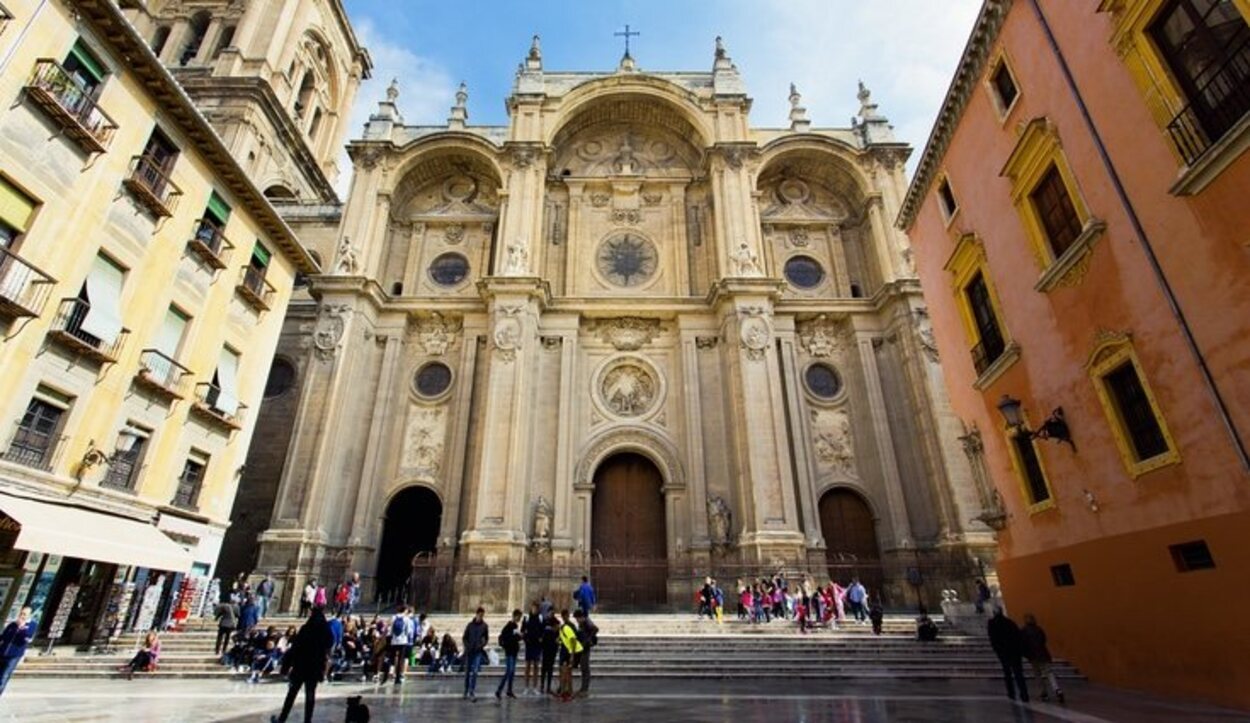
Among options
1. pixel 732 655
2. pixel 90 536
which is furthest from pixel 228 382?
pixel 732 655

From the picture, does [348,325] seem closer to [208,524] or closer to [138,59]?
[208,524]

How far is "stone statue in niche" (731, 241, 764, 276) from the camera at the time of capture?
22.1 metres

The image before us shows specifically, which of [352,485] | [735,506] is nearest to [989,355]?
[735,506]

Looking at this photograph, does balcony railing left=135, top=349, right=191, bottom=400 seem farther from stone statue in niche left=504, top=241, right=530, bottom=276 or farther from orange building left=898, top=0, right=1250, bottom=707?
orange building left=898, top=0, right=1250, bottom=707

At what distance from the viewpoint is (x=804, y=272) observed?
973 inches

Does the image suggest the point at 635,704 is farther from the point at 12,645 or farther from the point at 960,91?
the point at 960,91

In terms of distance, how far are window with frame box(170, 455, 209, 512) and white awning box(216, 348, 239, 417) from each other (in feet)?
4.76

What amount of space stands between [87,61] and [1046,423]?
63.8ft

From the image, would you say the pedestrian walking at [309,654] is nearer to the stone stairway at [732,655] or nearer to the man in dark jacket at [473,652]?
the man in dark jacket at [473,652]

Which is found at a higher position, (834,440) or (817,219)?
(817,219)

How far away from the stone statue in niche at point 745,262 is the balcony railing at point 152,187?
1713 cm

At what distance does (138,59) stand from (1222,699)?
21.5m

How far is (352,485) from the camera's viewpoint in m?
19.9

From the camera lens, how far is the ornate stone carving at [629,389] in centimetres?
2177
